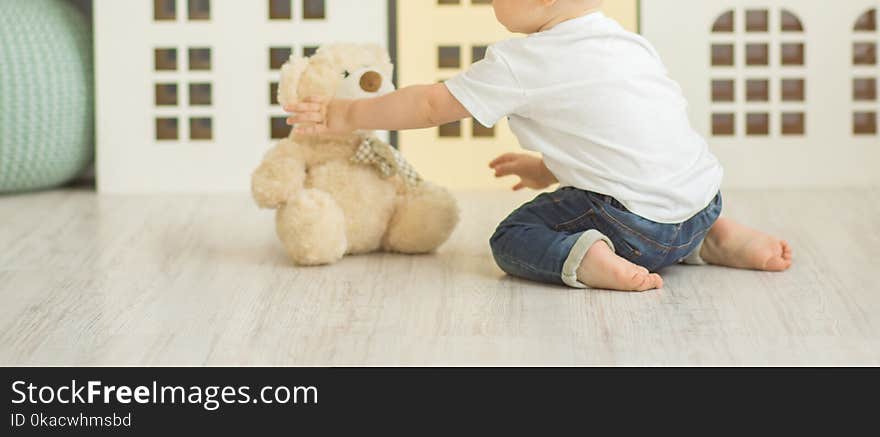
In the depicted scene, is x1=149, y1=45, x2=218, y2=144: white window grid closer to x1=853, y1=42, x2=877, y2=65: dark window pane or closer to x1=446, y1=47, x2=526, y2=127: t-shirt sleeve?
x1=446, y1=47, x2=526, y2=127: t-shirt sleeve

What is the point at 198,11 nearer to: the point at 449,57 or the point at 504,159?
the point at 449,57

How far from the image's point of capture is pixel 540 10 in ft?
4.63

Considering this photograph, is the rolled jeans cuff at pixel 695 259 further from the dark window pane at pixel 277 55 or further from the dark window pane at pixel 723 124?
the dark window pane at pixel 277 55

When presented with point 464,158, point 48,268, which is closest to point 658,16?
point 464,158

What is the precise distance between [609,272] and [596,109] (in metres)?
0.18

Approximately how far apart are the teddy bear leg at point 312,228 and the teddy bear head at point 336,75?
13 cm

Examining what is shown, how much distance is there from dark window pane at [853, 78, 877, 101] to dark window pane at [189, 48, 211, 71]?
113 cm
